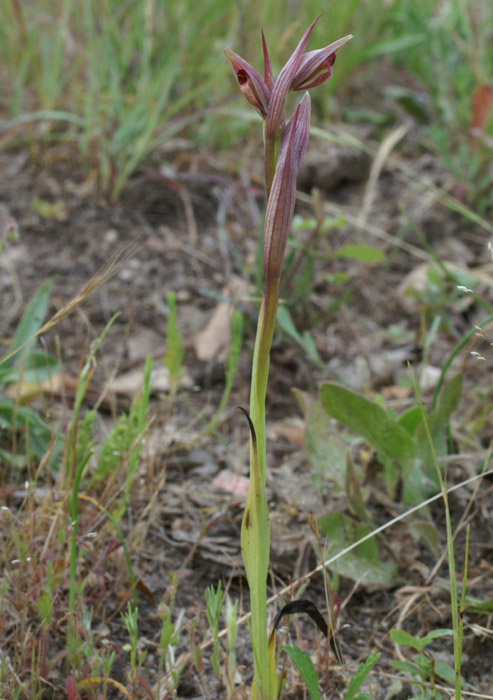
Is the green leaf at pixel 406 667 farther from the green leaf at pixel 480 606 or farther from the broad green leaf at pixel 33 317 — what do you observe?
the broad green leaf at pixel 33 317

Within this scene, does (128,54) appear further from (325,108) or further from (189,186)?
(325,108)

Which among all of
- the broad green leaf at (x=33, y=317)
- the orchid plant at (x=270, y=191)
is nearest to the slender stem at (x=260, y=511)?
the orchid plant at (x=270, y=191)

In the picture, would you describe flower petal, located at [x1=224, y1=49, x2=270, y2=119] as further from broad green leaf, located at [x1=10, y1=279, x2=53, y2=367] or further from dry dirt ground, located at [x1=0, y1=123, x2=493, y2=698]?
broad green leaf, located at [x1=10, y1=279, x2=53, y2=367]

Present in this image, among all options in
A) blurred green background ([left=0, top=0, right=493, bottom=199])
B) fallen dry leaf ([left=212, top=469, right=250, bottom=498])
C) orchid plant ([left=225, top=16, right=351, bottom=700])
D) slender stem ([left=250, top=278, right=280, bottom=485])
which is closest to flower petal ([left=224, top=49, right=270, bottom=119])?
orchid plant ([left=225, top=16, right=351, bottom=700])

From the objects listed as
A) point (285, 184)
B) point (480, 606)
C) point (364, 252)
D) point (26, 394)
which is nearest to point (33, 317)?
point (26, 394)

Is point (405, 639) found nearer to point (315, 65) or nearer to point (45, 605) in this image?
point (45, 605)

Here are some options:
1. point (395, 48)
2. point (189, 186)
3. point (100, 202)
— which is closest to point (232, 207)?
point (189, 186)
